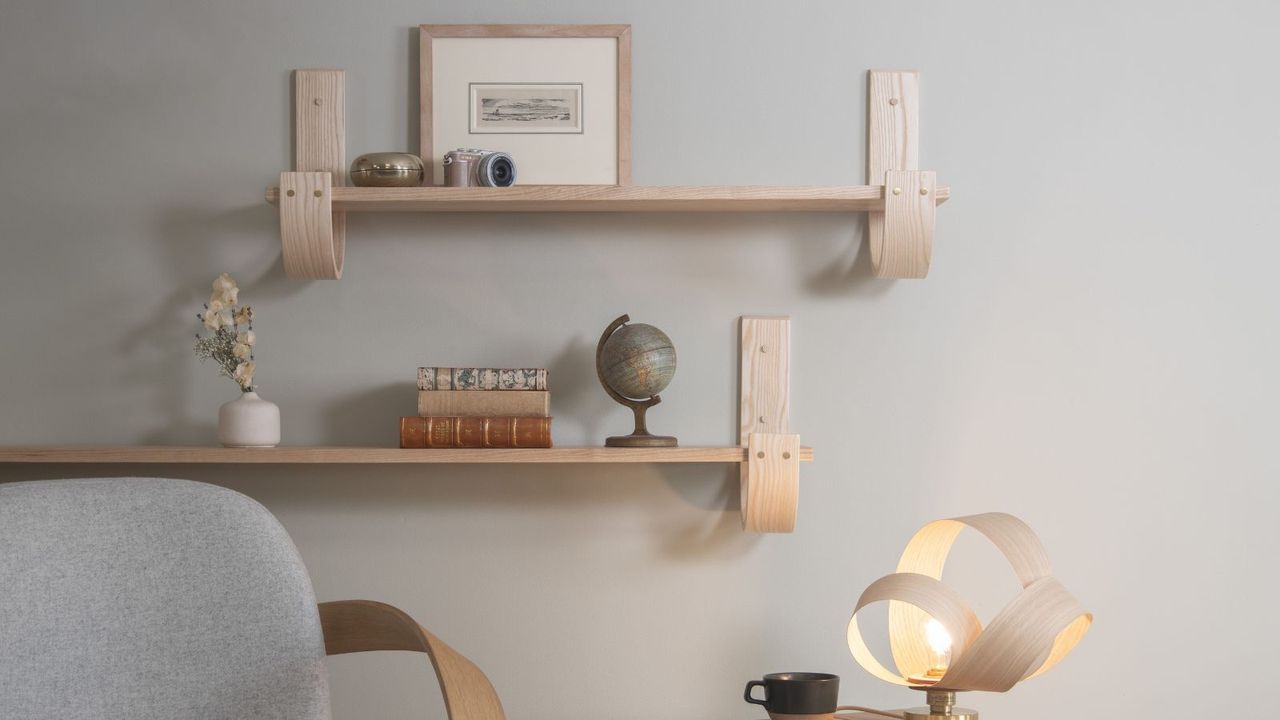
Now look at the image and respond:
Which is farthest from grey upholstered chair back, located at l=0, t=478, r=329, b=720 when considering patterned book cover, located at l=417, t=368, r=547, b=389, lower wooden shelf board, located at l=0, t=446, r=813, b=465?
patterned book cover, located at l=417, t=368, r=547, b=389

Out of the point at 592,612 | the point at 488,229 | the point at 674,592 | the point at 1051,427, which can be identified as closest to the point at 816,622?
the point at 674,592

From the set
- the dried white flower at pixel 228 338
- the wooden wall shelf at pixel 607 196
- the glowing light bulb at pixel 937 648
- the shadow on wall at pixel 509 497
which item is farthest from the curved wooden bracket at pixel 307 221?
the glowing light bulb at pixel 937 648

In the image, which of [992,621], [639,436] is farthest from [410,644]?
[992,621]

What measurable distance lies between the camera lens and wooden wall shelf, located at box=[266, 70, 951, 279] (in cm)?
4

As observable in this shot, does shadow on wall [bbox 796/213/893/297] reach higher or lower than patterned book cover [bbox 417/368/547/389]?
higher

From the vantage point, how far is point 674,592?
5.61 ft

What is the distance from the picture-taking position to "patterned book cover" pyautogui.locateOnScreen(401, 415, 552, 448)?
1.55m

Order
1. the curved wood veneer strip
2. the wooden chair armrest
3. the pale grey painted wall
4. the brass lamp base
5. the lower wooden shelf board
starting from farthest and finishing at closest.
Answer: the pale grey painted wall, the lower wooden shelf board, the brass lamp base, the curved wood veneer strip, the wooden chair armrest

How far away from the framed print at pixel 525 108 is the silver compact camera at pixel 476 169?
0.38 feet

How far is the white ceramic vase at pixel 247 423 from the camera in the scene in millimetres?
1582

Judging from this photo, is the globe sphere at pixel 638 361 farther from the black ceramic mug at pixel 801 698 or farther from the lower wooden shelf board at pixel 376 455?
the black ceramic mug at pixel 801 698

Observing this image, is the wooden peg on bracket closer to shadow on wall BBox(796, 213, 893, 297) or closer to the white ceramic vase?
shadow on wall BBox(796, 213, 893, 297)

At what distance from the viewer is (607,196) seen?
1.57 m

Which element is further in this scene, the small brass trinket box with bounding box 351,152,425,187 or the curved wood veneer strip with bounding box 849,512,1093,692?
the small brass trinket box with bounding box 351,152,425,187
